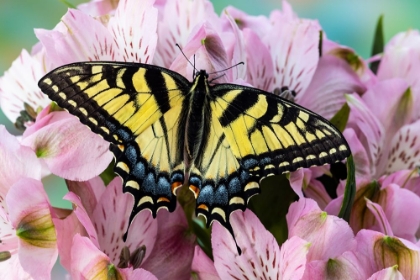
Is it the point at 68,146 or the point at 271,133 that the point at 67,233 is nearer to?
the point at 68,146

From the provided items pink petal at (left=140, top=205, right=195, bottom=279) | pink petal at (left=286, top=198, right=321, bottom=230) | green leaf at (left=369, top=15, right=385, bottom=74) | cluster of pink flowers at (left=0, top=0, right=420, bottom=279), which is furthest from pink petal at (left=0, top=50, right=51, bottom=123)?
green leaf at (left=369, top=15, right=385, bottom=74)

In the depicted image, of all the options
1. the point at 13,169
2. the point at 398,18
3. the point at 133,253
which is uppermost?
the point at 13,169

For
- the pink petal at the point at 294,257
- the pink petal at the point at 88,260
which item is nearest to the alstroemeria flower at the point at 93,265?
the pink petal at the point at 88,260

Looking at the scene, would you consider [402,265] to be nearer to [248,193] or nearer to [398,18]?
[248,193]

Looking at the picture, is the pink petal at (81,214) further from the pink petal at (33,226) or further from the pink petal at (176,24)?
the pink petal at (176,24)

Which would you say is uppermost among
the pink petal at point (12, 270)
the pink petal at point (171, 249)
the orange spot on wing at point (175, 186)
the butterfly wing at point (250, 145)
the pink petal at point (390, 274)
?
the butterfly wing at point (250, 145)

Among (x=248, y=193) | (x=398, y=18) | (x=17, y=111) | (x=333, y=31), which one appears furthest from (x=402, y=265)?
(x=398, y=18)
